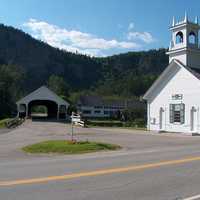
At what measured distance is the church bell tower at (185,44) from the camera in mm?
38219

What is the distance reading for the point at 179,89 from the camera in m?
37.1

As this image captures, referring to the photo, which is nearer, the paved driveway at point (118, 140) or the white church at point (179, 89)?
the paved driveway at point (118, 140)

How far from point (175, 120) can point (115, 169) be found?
26.1 metres

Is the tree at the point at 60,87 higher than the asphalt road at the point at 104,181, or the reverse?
the tree at the point at 60,87

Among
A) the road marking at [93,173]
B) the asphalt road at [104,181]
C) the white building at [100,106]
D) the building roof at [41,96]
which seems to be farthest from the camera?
the white building at [100,106]

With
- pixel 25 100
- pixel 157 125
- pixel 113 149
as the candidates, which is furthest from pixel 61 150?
pixel 25 100

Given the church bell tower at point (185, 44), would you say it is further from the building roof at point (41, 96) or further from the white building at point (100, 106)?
the white building at point (100, 106)

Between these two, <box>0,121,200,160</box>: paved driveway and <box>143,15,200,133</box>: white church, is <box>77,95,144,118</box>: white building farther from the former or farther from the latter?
<box>0,121,200,160</box>: paved driveway

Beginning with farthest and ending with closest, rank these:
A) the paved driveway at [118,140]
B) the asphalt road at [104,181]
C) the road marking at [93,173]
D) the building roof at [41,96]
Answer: the building roof at [41,96], the paved driveway at [118,140], the road marking at [93,173], the asphalt road at [104,181]

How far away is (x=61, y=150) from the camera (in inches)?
781

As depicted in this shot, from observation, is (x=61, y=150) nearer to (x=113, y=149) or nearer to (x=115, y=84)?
(x=113, y=149)

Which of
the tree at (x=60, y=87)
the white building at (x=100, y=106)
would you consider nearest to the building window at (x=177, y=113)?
Answer: the tree at (x=60, y=87)

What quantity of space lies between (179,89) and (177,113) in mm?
2090

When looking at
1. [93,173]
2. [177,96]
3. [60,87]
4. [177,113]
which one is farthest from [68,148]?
[60,87]
